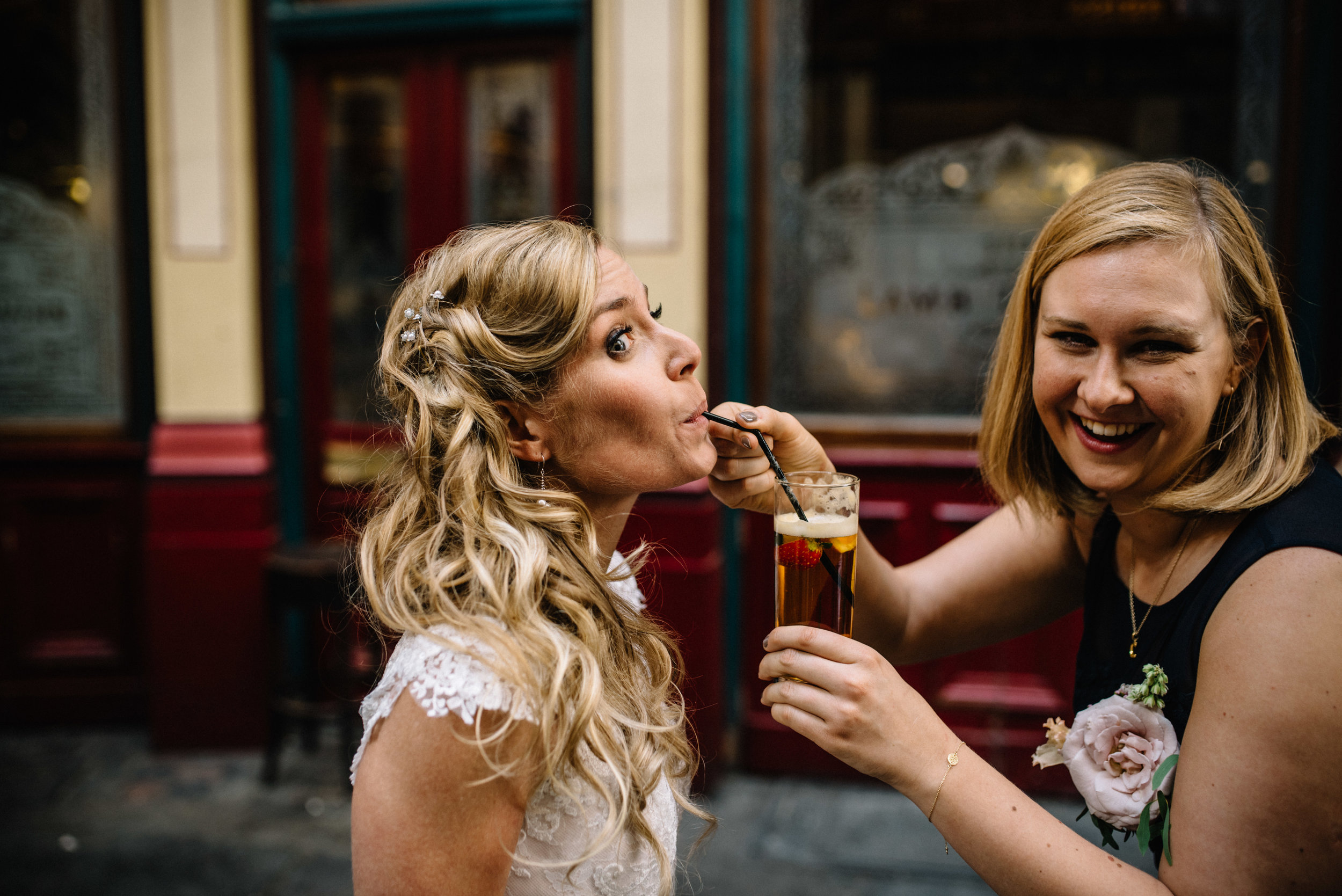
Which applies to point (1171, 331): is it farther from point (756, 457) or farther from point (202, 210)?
point (202, 210)

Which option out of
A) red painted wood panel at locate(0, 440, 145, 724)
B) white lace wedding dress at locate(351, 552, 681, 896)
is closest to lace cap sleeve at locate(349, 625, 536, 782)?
white lace wedding dress at locate(351, 552, 681, 896)

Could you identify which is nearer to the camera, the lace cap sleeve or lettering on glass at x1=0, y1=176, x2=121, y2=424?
the lace cap sleeve

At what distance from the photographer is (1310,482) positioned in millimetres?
1567

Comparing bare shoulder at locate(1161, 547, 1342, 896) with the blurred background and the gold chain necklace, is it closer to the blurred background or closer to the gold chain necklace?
the gold chain necklace

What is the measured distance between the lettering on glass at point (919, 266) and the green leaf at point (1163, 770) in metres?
2.72

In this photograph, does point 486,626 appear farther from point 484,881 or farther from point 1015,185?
point 1015,185

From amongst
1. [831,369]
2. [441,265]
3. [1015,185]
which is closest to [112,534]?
[831,369]

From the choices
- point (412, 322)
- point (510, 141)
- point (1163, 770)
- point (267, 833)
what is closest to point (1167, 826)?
point (1163, 770)

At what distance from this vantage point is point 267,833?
381 centimetres

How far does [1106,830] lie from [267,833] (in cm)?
328

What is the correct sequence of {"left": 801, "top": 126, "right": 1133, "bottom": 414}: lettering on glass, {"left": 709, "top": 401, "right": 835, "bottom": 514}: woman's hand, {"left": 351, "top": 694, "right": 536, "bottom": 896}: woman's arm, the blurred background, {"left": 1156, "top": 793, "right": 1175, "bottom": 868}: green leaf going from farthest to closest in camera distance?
{"left": 801, "top": 126, "right": 1133, "bottom": 414}: lettering on glass, the blurred background, {"left": 709, "top": 401, "right": 835, "bottom": 514}: woman's hand, {"left": 1156, "top": 793, "right": 1175, "bottom": 868}: green leaf, {"left": 351, "top": 694, "right": 536, "bottom": 896}: woman's arm

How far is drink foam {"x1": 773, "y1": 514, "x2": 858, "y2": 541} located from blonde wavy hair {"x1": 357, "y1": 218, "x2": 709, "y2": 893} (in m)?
0.36

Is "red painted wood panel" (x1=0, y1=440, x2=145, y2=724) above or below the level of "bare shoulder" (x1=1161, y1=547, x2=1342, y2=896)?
below

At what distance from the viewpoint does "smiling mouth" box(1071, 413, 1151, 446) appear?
5.27ft
